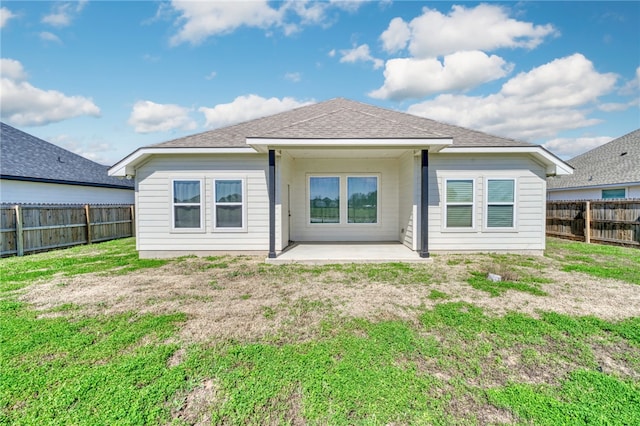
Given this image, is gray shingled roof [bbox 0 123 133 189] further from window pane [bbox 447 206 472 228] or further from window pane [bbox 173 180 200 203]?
window pane [bbox 447 206 472 228]

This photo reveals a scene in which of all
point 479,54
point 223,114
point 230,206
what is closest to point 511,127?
point 479,54

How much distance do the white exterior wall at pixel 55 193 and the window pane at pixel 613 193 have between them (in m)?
23.5

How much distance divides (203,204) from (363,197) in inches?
201

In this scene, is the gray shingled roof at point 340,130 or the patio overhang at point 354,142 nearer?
the patio overhang at point 354,142

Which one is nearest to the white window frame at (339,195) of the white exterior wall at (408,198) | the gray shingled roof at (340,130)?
the white exterior wall at (408,198)

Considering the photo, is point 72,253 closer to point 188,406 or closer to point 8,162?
point 8,162

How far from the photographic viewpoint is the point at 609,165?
1465cm

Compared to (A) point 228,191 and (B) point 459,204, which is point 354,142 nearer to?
(B) point 459,204

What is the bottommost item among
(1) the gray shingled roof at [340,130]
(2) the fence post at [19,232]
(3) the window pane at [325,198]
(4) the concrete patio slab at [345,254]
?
(4) the concrete patio slab at [345,254]

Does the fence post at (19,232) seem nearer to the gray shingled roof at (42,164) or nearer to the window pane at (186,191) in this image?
the gray shingled roof at (42,164)

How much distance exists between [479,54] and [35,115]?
36678 mm

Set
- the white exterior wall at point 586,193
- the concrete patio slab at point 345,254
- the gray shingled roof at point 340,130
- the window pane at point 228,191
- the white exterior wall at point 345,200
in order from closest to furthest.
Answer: the gray shingled roof at point 340,130
the concrete patio slab at point 345,254
the window pane at point 228,191
the white exterior wall at point 345,200
the white exterior wall at point 586,193

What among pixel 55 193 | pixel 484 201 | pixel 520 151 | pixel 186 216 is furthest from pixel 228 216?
pixel 55 193

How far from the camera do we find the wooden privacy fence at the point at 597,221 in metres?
9.54
